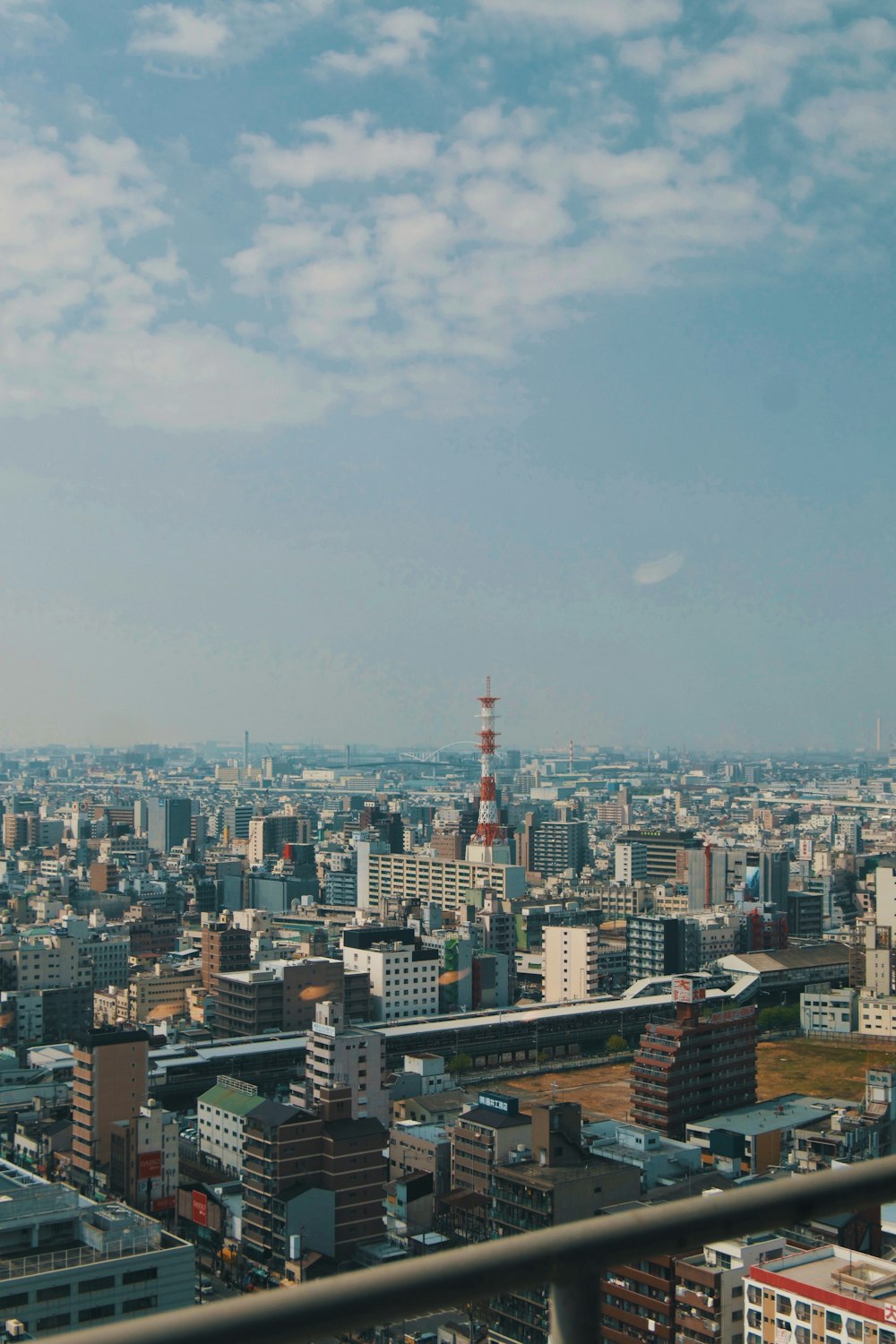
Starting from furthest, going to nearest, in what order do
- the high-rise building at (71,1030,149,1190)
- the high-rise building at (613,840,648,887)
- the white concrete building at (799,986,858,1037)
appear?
1. the high-rise building at (613,840,648,887)
2. the white concrete building at (799,986,858,1037)
3. the high-rise building at (71,1030,149,1190)

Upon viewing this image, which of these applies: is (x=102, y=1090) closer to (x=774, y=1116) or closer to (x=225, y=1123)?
(x=225, y=1123)

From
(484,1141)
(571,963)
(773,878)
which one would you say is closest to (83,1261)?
(484,1141)

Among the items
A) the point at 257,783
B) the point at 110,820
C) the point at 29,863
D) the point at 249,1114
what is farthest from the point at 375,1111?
the point at 257,783

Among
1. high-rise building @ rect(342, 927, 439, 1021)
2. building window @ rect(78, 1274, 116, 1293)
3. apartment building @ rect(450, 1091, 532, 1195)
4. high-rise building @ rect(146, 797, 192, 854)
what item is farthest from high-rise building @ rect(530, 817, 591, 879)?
building window @ rect(78, 1274, 116, 1293)

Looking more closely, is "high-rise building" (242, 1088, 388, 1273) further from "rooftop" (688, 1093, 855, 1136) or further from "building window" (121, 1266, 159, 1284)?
"rooftop" (688, 1093, 855, 1136)

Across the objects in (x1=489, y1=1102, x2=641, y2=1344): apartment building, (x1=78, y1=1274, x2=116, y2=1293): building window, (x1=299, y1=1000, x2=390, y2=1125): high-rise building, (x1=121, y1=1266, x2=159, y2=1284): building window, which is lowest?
(x1=299, y1=1000, x2=390, y2=1125): high-rise building

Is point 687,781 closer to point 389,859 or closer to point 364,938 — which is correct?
point 389,859

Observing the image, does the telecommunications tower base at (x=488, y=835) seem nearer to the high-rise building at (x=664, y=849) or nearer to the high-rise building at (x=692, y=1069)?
the high-rise building at (x=664, y=849)
